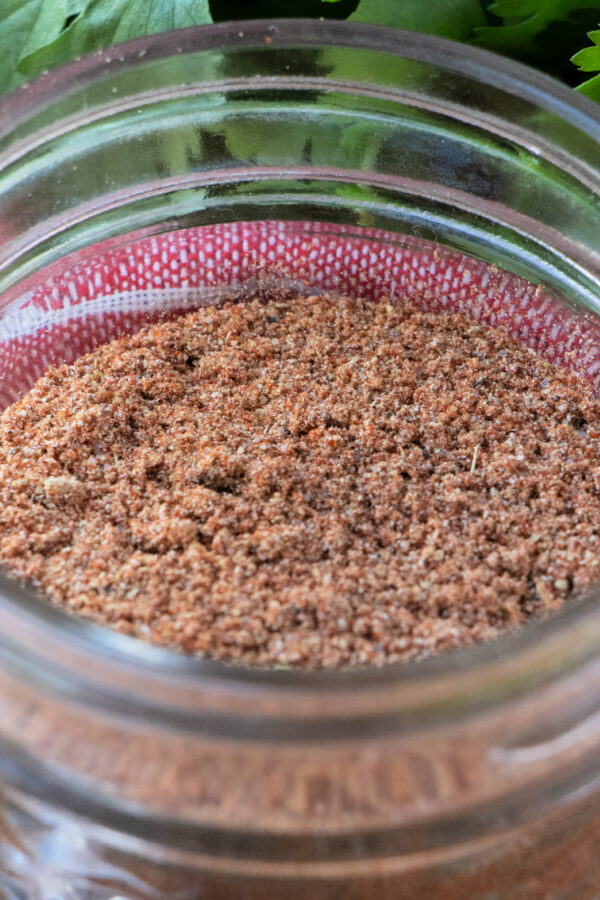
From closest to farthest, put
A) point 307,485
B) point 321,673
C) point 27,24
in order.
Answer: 1. point 321,673
2. point 307,485
3. point 27,24

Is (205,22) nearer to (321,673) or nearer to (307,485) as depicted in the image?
(307,485)

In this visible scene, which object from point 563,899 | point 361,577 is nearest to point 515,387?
point 361,577

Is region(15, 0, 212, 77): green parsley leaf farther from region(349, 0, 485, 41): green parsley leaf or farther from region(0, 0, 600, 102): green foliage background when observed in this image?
region(349, 0, 485, 41): green parsley leaf

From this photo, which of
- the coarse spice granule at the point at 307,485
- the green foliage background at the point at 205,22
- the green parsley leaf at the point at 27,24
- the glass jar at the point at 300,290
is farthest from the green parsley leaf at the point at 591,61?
the green parsley leaf at the point at 27,24

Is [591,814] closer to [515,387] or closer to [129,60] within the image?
[515,387]

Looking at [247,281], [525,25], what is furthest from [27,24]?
[525,25]

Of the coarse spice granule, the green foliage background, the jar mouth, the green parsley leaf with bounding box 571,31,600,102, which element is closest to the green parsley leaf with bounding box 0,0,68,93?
the green foliage background
